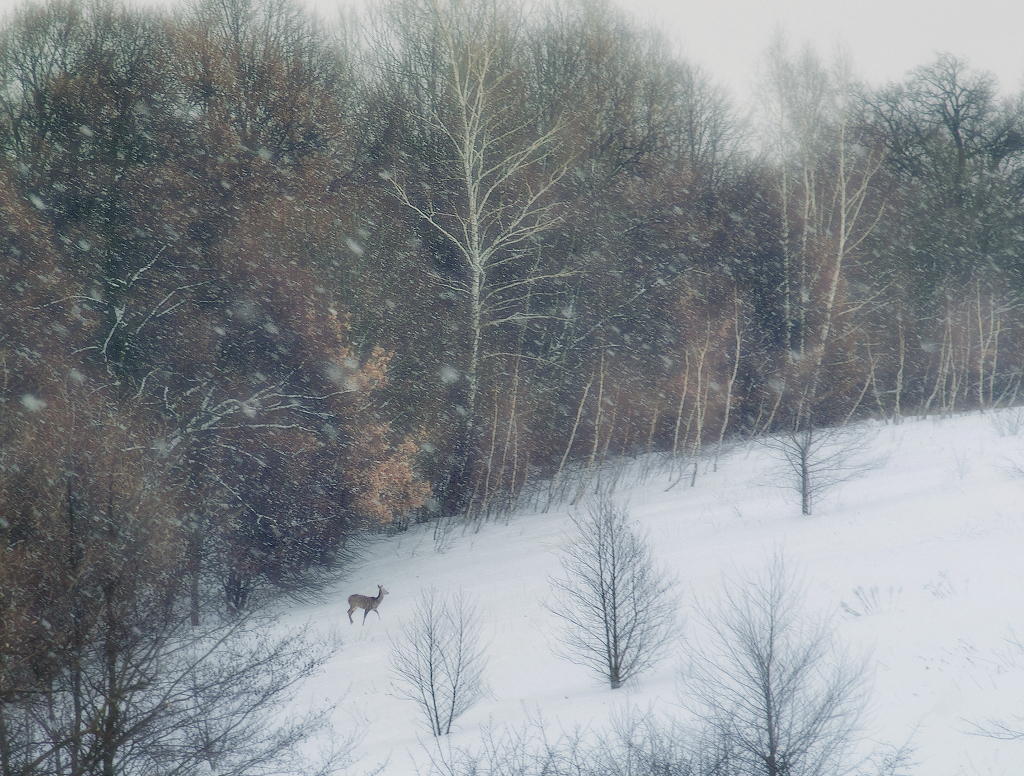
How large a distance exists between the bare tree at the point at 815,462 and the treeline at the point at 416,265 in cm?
129

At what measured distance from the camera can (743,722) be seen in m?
7.25

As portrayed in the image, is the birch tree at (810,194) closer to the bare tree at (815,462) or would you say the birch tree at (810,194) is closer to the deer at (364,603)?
the bare tree at (815,462)

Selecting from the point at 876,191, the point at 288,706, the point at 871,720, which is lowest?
the point at 288,706

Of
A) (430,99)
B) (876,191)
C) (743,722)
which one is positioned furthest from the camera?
(876,191)

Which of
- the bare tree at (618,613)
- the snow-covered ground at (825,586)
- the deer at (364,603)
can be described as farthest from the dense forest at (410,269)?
the bare tree at (618,613)

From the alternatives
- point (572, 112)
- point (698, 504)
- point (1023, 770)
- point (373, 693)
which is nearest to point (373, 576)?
point (373, 693)

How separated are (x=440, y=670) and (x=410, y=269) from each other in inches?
516

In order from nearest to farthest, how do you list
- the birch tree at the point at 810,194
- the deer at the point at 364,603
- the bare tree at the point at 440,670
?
1. the bare tree at the point at 440,670
2. the deer at the point at 364,603
3. the birch tree at the point at 810,194

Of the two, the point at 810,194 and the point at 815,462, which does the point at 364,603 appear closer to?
the point at 815,462

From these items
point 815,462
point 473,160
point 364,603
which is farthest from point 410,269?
point 815,462

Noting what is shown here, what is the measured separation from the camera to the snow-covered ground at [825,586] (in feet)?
25.3

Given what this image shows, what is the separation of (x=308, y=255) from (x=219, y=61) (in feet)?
18.1

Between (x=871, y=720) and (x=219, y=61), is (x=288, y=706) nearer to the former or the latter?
(x=871, y=720)

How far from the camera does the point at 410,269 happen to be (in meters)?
21.1
